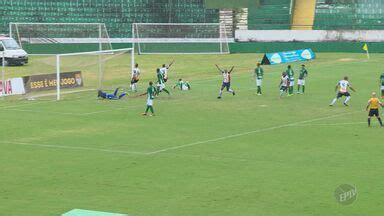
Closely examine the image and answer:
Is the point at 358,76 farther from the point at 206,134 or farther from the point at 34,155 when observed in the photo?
the point at 34,155

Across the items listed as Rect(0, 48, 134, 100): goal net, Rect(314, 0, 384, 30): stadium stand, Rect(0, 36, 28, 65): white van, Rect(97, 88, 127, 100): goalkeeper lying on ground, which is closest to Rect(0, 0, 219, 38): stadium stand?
Rect(314, 0, 384, 30): stadium stand

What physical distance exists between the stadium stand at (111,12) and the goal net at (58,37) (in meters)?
5.84

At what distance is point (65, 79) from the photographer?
43.9 meters

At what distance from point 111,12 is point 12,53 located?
2599 cm

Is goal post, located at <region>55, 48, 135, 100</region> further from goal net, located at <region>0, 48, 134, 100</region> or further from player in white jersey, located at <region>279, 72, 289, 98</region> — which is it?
player in white jersey, located at <region>279, 72, 289, 98</region>

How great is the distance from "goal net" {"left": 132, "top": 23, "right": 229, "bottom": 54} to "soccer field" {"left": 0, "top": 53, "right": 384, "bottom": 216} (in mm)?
32784

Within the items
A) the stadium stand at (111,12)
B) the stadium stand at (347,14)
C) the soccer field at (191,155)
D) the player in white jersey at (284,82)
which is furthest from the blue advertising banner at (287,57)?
the player in white jersey at (284,82)

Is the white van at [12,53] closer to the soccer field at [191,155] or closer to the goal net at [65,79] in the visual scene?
the goal net at [65,79]

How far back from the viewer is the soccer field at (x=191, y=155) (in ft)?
59.9

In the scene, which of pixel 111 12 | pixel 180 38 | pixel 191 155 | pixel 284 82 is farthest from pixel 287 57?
pixel 191 155

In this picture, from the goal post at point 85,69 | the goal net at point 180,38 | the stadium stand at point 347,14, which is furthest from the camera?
the stadium stand at point 347,14

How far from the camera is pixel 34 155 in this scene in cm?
2486

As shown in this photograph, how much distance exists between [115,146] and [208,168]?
5158 mm

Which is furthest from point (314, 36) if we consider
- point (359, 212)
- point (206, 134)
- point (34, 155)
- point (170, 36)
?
point (359, 212)
